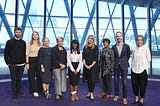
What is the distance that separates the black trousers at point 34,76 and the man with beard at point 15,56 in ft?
1.00

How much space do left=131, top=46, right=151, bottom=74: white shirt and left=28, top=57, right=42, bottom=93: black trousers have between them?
2.47 m

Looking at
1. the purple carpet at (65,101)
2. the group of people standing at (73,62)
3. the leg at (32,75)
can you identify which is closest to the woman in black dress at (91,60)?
the group of people standing at (73,62)

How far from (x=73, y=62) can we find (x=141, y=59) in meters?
1.57

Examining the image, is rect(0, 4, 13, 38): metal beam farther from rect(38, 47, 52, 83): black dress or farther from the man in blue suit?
the man in blue suit

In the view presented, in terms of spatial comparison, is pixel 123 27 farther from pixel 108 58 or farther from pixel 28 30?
pixel 108 58

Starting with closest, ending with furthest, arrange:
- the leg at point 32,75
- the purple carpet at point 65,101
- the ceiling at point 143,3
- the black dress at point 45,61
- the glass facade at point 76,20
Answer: the purple carpet at point 65,101 < the black dress at point 45,61 < the leg at point 32,75 < the ceiling at point 143,3 < the glass facade at point 76,20

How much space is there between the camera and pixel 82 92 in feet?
24.8

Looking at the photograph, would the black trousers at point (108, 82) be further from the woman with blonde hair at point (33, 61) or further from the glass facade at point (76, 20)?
the glass facade at point (76, 20)

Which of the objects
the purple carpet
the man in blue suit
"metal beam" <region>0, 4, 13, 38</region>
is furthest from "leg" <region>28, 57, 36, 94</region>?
"metal beam" <region>0, 4, 13, 38</region>

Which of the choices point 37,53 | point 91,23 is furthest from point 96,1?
point 37,53

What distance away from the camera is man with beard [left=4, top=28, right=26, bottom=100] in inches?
251

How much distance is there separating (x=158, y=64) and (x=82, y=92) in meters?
10.1

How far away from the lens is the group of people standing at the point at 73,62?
6016 millimetres

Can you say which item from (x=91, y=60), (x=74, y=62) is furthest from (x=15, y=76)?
(x=91, y=60)
